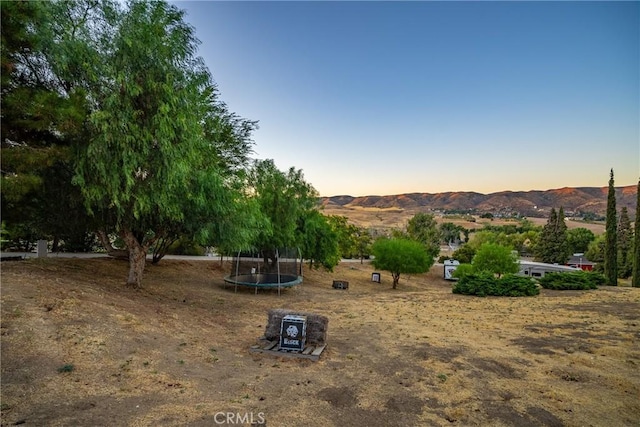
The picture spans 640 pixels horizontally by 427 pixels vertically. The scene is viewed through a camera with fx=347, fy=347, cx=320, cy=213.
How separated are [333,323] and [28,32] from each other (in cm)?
1116

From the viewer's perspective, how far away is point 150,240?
472 inches

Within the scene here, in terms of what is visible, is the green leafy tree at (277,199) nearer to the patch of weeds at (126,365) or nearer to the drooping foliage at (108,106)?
the drooping foliage at (108,106)

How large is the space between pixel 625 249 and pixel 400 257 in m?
40.3

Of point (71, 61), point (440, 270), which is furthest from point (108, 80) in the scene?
point (440, 270)

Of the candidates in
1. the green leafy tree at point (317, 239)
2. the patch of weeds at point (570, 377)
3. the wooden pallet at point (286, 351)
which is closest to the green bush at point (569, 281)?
the green leafy tree at point (317, 239)

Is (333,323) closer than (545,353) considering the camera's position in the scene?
No

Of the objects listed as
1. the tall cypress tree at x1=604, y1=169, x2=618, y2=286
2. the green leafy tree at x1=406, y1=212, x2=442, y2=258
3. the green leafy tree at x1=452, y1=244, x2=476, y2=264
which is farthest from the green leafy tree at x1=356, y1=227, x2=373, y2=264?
the tall cypress tree at x1=604, y1=169, x2=618, y2=286

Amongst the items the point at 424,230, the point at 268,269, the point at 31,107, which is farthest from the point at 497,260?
the point at 31,107

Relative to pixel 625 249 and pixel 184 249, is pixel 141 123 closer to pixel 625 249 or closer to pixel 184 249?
pixel 184 249

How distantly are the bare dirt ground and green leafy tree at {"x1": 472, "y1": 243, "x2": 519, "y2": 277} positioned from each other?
47.4 feet

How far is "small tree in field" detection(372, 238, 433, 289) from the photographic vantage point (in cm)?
2642

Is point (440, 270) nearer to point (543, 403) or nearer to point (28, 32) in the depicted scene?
point (543, 403)

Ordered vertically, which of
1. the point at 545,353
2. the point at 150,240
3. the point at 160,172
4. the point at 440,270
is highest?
the point at 160,172

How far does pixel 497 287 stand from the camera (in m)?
19.4
